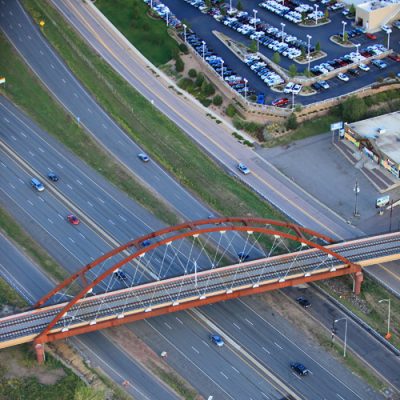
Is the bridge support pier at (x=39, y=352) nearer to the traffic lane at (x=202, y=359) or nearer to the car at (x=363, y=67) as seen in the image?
the traffic lane at (x=202, y=359)

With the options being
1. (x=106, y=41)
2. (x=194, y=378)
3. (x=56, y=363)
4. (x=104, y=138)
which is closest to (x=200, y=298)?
(x=194, y=378)

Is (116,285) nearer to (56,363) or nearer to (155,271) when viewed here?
(155,271)

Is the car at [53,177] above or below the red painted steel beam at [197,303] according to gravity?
above

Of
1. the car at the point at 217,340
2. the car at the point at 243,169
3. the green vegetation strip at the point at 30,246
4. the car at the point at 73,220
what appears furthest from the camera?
the car at the point at 243,169

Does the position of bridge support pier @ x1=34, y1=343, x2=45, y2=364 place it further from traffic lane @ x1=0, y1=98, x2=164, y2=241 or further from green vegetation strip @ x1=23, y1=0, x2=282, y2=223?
green vegetation strip @ x1=23, y1=0, x2=282, y2=223

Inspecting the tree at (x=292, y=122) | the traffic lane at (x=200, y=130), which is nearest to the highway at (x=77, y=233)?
the traffic lane at (x=200, y=130)
